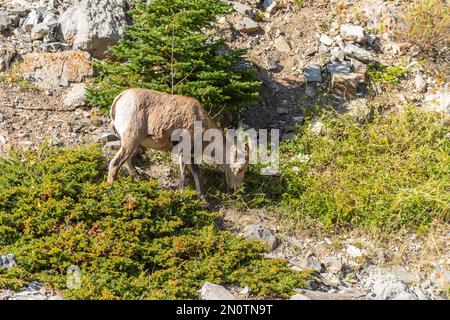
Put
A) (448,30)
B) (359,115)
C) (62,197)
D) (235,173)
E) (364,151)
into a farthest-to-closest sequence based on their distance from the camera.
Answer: (448,30) < (359,115) < (364,151) < (235,173) < (62,197)

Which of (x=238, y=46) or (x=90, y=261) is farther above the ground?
(x=238, y=46)

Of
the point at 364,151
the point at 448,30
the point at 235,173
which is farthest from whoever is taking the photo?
the point at 448,30

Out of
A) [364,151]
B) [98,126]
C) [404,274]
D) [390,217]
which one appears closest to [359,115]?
[364,151]

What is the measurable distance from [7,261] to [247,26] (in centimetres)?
801

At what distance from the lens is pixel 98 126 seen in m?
11.5

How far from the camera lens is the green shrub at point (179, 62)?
10773mm

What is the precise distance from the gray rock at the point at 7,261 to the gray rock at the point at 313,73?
7.34m

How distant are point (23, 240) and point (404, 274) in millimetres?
5178

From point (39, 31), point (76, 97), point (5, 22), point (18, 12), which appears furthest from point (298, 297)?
point (18, 12)

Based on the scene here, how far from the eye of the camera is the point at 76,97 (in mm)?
11875

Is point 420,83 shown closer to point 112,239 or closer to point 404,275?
point 404,275

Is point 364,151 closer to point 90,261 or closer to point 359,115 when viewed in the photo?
point 359,115

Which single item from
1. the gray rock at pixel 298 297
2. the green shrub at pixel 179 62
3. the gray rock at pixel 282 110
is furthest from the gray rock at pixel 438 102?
the gray rock at pixel 298 297

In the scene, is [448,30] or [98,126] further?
[448,30]
